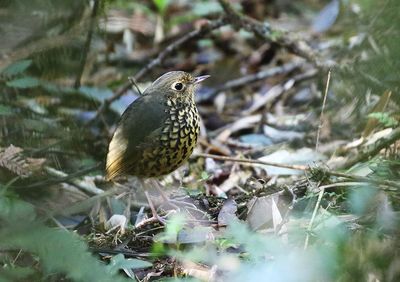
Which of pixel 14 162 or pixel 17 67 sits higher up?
pixel 17 67

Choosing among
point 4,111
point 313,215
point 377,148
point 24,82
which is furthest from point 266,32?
point 313,215

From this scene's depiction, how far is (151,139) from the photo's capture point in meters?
3.97

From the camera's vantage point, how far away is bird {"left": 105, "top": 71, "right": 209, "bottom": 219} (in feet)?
13.0

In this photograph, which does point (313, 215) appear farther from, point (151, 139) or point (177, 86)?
point (177, 86)

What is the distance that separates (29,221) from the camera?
2.30 m

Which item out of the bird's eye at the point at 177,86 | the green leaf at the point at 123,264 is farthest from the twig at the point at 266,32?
the green leaf at the point at 123,264

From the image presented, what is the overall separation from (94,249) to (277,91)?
11.3ft

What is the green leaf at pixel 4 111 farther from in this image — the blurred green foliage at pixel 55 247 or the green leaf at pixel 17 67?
the blurred green foliage at pixel 55 247

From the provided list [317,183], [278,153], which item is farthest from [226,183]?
[317,183]

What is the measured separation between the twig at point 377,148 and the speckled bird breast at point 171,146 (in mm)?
891

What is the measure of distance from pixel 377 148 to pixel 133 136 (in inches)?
51.4

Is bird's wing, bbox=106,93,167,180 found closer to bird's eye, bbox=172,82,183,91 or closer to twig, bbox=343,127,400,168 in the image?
bird's eye, bbox=172,82,183,91

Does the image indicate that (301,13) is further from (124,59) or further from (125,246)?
(125,246)

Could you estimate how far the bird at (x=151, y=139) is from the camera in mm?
3975
